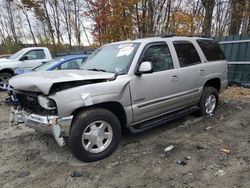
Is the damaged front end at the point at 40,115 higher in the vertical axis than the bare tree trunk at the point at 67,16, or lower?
lower

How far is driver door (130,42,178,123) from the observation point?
4.73 m

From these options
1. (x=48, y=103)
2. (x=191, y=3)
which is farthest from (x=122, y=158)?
(x=191, y=3)

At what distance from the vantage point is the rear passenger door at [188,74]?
5.54 meters

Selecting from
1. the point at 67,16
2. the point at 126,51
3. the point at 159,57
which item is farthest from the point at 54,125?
the point at 67,16

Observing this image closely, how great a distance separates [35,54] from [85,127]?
9.44 meters

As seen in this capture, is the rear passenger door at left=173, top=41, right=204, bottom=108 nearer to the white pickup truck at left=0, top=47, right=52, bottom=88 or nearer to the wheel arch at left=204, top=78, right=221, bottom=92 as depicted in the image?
the wheel arch at left=204, top=78, right=221, bottom=92

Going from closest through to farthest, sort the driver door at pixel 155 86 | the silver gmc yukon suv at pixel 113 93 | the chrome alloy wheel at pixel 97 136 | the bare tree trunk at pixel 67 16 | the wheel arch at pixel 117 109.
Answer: the silver gmc yukon suv at pixel 113 93 < the chrome alloy wheel at pixel 97 136 < the wheel arch at pixel 117 109 < the driver door at pixel 155 86 < the bare tree trunk at pixel 67 16

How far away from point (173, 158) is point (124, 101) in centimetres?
119

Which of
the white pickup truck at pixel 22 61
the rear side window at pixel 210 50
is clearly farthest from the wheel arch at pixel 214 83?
the white pickup truck at pixel 22 61

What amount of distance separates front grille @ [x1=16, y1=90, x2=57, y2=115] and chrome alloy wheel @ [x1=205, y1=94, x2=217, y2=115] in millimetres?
3809

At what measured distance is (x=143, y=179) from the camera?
3764 mm

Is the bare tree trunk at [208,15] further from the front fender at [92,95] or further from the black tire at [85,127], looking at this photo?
the black tire at [85,127]

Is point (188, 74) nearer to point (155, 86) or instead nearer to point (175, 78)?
point (175, 78)

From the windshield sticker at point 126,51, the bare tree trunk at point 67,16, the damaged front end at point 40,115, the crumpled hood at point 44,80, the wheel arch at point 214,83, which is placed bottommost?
the wheel arch at point 214,83
